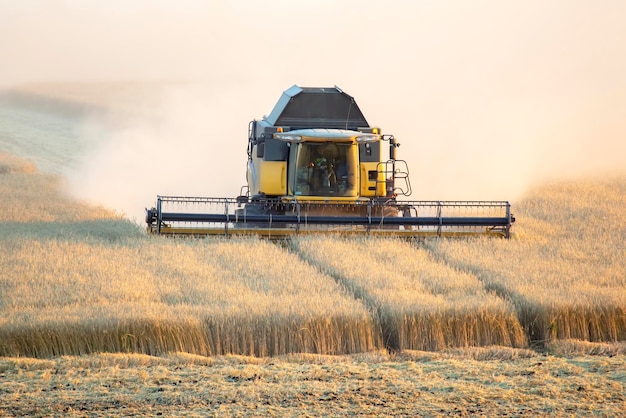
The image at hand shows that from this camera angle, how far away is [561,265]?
40.7ft

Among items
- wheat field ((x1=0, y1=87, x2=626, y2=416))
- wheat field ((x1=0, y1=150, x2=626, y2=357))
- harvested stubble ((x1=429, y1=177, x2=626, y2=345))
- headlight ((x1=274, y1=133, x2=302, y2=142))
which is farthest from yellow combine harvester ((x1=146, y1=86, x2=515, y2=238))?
harvested stubble ((x1=429, y1=177, x2=626, y2=345))

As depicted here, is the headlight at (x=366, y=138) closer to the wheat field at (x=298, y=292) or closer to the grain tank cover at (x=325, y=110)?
the grain tank cover at (x=325, y=110)

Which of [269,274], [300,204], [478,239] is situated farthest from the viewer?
[300,204]

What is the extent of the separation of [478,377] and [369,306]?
6.37 ft

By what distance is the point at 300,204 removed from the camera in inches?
610

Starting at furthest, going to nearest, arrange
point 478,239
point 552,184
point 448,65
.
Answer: point 448,65, point 552,184, point 478,239

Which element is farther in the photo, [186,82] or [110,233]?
[186,82]

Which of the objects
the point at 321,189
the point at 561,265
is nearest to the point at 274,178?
the point at 321,189

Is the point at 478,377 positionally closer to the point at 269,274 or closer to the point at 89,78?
the point at 269,274

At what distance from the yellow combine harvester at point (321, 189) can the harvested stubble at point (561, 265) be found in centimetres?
84

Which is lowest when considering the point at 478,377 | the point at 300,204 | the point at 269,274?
the point at 478,377

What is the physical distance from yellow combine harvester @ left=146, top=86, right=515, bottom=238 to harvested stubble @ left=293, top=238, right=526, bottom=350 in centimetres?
173

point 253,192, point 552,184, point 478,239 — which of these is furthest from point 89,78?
point 478,239

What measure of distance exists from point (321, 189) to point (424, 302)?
5.66 m
